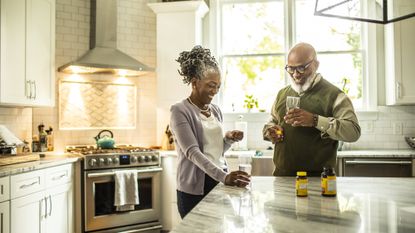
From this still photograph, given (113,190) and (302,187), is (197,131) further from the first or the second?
(113,190)

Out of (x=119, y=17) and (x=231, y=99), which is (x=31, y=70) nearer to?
(x=119, y=17)

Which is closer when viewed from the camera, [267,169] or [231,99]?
[267,169]

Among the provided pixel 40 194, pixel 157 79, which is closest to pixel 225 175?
pixel 40 194

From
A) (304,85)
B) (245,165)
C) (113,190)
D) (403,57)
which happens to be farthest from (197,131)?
(403,57)

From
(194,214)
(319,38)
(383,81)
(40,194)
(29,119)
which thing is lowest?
(40,194)

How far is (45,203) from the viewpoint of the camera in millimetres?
3189

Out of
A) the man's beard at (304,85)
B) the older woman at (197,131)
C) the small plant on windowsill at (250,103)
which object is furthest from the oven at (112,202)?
the man's beard at (304,85)

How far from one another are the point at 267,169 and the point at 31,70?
2446mm

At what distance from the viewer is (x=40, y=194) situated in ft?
10.2

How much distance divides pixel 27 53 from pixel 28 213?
1.44 m

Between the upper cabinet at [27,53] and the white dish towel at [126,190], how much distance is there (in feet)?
3.40

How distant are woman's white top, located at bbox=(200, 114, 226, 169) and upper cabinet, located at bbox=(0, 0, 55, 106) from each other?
1878 mm

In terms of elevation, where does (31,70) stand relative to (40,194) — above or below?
above

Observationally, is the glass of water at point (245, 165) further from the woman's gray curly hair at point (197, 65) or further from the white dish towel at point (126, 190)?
the white dish towel at point (126, 190)
